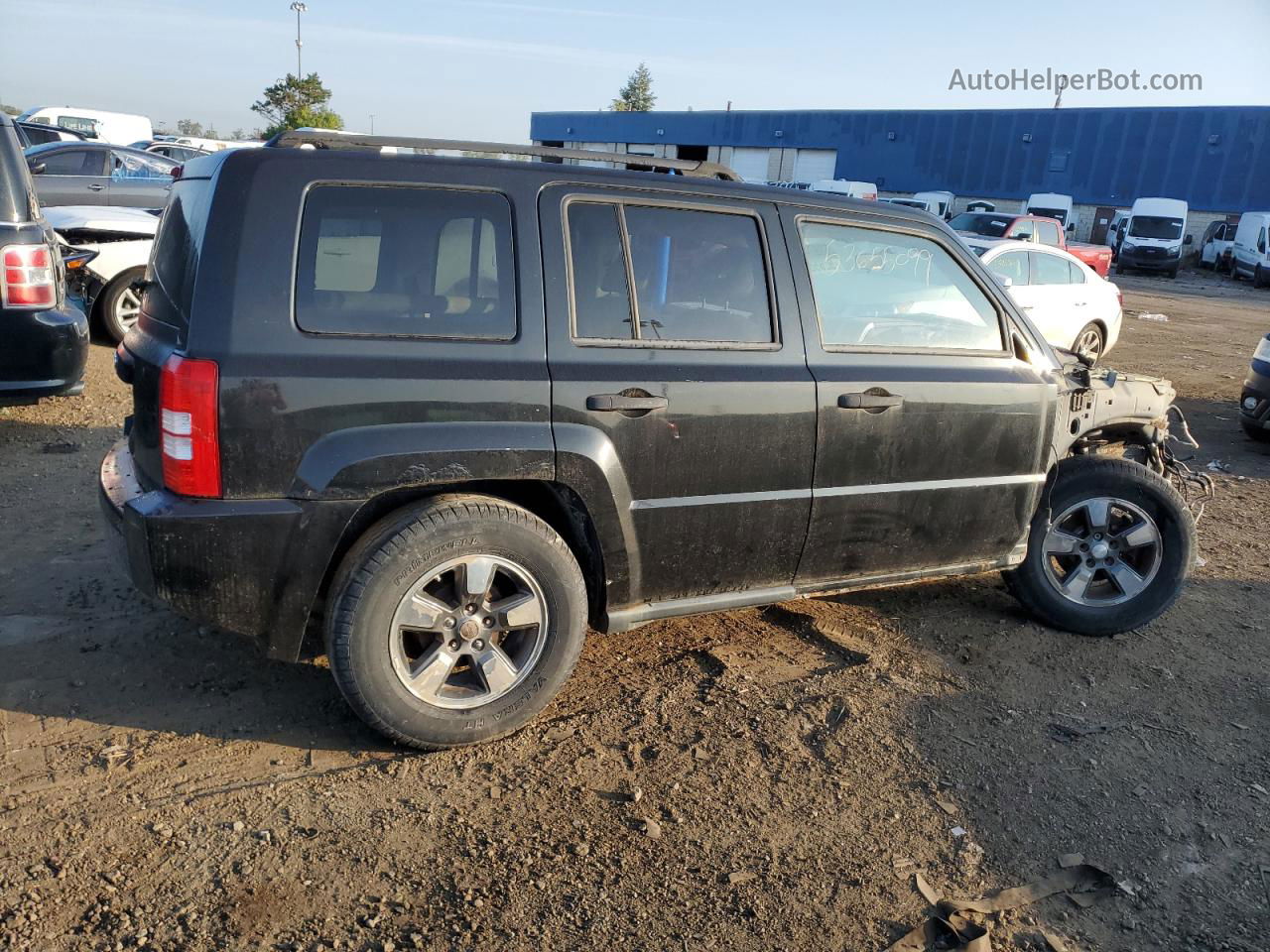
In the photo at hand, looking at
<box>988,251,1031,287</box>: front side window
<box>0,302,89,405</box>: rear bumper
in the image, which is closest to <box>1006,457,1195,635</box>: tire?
<box>0,302,89,405</box>: rear bumper

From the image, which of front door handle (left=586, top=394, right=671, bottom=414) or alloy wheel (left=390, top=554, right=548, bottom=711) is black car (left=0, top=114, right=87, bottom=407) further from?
front door handle (left=586, top=394, right=671, bottom=414)

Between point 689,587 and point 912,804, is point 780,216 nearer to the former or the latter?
point 689,587

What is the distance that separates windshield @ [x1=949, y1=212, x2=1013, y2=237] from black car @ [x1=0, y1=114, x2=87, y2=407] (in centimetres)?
1610

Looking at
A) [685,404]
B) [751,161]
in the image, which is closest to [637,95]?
[751,161]

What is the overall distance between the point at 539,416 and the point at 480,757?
118 cm

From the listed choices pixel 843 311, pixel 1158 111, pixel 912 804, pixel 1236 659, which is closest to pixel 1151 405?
pixel 1236 659

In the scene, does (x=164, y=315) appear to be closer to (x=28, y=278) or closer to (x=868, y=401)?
(x=868, y=401)

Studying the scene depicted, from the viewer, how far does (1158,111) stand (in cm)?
3903

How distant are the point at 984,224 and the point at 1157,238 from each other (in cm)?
1723

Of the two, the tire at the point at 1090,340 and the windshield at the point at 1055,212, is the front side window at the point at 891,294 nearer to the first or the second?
the tire at the point at 1090,340

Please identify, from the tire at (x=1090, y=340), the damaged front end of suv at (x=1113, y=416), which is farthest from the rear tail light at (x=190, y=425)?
the tire at (x=1090, y=340)

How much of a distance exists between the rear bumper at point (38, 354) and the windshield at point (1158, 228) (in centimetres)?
3402

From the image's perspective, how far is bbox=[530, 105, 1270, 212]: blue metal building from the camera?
37.6 meters

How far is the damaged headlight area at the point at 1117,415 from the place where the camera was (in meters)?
→ 4.62
